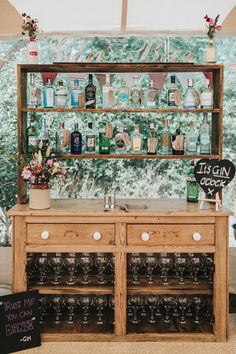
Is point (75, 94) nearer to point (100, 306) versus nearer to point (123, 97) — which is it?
point (123, 97)

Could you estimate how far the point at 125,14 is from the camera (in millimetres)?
3498

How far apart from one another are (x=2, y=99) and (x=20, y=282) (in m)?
1.73

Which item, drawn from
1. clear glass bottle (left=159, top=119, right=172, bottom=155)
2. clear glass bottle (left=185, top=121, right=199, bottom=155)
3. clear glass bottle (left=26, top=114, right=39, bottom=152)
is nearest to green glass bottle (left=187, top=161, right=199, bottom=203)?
clear glass bottle (left=185, top=121, right=199, bottom=155)

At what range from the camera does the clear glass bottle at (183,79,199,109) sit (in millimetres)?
3379

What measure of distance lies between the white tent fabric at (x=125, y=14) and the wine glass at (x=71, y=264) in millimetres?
1851

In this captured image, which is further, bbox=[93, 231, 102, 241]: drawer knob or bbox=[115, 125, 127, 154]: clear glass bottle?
bbox=[115, 125, 127, 154]: clear glass bottle

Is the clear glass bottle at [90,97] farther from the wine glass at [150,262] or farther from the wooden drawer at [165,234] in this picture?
the wine glass at [150,262]

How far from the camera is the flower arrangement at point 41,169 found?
311cm

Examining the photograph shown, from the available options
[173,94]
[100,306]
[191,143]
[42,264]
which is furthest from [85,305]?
[173,94]

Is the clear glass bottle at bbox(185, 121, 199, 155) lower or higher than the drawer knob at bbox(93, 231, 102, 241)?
higher

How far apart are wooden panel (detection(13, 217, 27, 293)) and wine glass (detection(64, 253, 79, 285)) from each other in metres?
0.30

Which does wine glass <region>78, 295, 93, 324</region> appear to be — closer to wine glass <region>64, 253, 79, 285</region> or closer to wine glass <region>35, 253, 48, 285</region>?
wine glass <region>64, 253, 79, 285</region>

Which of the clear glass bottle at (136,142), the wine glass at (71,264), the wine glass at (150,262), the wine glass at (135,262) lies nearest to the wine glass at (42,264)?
the wine glass at (71,264)

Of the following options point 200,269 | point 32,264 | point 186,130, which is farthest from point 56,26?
point 200,269
